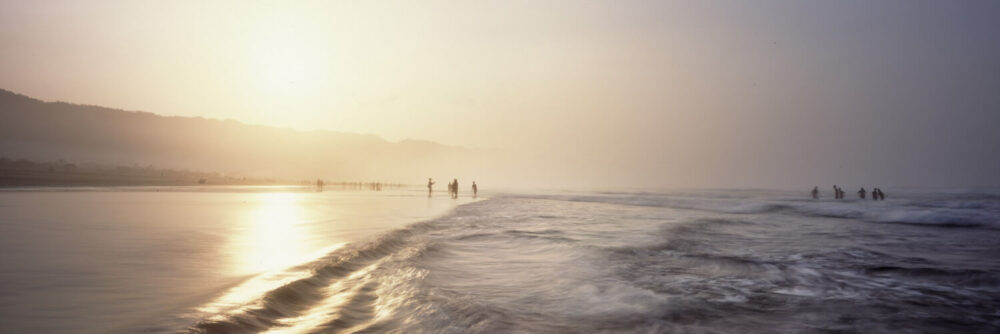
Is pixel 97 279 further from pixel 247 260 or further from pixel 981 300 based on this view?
pixel 981 300

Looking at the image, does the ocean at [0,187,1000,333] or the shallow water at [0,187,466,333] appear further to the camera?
the ocean at [0,187,1000,333]

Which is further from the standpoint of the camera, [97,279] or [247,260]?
[247,260]

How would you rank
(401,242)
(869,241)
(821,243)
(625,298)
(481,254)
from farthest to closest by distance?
(869,241)
(821,243)
(401,242)
(481,254)
(625,298)

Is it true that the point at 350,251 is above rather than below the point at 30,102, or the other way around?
below

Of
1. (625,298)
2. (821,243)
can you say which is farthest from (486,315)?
(821,243)

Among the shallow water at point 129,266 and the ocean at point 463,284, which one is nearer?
the shallow water at point 129,266

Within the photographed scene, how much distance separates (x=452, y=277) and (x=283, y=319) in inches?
107

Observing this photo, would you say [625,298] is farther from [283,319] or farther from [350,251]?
[350,251]

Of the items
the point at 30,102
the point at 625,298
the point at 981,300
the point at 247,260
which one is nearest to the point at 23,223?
the point at 247,260

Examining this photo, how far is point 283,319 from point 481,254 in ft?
16.1

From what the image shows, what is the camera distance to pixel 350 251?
26.2 feet

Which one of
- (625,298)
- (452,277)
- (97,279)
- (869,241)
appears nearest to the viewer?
(97,279)

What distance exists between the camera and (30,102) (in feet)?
594

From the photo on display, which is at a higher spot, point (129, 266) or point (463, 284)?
point (129, 266)
